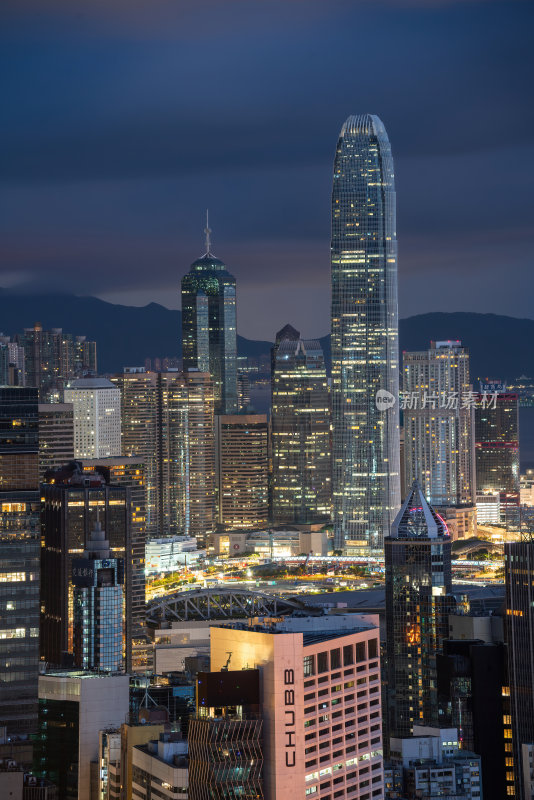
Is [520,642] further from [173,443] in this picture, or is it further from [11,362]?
[11,362]

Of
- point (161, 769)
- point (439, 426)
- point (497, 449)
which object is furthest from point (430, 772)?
point (497, 449)

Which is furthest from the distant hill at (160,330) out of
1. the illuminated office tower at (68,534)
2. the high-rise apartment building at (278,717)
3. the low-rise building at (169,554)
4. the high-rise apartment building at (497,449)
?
the high-rise apartment building at (278,717)

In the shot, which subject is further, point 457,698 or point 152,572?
point 152,572

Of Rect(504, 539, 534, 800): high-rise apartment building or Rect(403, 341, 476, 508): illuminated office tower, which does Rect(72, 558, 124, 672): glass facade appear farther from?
Rect(403, 341, 476, 508): illuminated office tower

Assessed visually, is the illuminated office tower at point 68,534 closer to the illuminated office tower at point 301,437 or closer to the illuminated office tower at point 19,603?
the illuminated office tower at point 19,603

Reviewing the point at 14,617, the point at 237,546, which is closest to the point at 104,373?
the point at 237,546

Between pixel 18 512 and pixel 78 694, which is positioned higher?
pixel 18 512

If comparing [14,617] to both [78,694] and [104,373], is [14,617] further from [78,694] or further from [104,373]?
[104,373]
